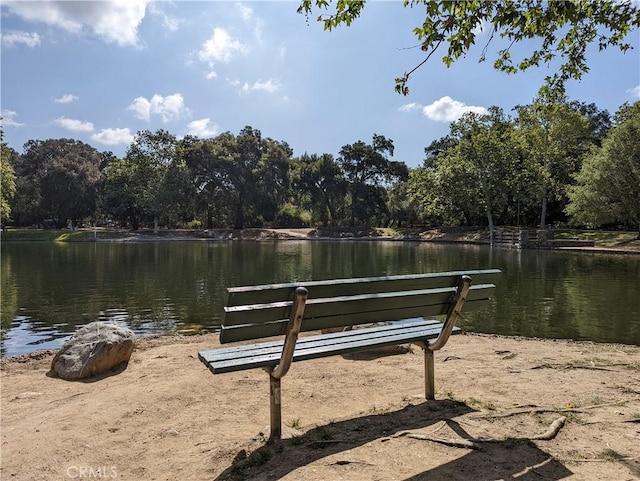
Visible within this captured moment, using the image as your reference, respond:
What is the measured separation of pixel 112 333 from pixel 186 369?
1.17 meters

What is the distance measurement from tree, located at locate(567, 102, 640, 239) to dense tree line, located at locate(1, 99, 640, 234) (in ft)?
0.59

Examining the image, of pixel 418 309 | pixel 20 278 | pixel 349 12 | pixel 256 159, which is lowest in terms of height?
pixel 20 278

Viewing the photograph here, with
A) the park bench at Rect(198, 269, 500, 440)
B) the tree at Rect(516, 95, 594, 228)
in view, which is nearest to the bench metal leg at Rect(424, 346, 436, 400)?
the park bench at Rect(198, 269, 500, 440)

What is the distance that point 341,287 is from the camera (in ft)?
10.8

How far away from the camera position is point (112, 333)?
5828 mm

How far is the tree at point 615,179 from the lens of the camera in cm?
3262

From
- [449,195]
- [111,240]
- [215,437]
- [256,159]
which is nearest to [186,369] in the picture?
[215,437]

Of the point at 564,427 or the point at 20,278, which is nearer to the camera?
the point at 564,427

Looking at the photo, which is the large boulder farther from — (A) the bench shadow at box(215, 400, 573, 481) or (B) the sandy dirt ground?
(A) the bench shadow at box(215, 400, 573, 481)

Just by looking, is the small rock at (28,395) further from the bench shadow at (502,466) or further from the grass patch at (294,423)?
the bench shadow at (502,466)

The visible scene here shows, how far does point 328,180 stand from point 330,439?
5749 cm

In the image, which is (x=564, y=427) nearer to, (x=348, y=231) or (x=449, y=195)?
(x=449, y=195)

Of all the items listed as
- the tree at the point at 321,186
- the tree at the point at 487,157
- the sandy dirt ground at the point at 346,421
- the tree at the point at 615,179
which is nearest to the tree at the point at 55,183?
the tree at the point at 321,186

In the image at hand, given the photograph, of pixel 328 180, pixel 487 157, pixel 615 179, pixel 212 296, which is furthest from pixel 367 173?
pixel 212 296
